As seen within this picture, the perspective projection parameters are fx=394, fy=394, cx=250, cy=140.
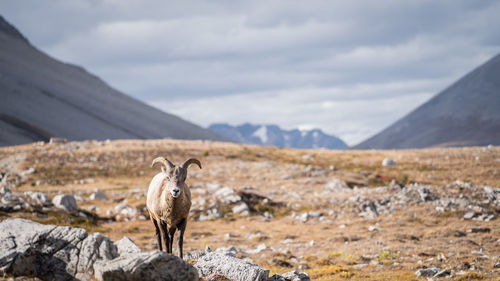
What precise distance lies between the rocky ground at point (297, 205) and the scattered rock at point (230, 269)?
0.19 meters

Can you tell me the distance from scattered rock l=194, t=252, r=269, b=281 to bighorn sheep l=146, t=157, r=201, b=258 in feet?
2.82

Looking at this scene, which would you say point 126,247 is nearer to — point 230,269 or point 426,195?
point 230,269

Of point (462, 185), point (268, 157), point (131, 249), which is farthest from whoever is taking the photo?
point (268, 157)

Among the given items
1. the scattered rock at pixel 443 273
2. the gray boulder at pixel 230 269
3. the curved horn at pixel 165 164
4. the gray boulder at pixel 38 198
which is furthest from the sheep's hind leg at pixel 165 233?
the gray boulder at pixel 38 198

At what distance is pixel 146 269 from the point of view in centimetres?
873

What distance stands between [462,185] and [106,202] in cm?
2885

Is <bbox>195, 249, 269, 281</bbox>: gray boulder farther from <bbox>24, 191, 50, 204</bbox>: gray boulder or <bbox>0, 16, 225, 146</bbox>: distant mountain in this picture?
<bbox>0, 16, 225, 146</bbox>: distant mountain

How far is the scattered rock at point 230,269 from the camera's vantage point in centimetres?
1086

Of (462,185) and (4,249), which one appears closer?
(4,249)

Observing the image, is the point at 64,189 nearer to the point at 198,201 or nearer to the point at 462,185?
the point at 198,201

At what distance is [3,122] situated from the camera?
122m

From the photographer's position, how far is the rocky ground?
17766 mm

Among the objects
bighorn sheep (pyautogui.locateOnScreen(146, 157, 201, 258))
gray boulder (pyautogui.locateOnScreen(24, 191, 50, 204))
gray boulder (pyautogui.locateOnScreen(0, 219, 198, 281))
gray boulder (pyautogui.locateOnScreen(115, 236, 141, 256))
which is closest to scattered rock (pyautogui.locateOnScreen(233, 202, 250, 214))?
gray boulder (pyautogui.locateOnScreen(24, 191, 50, 204))

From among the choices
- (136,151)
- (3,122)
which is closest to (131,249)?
(136,151)
